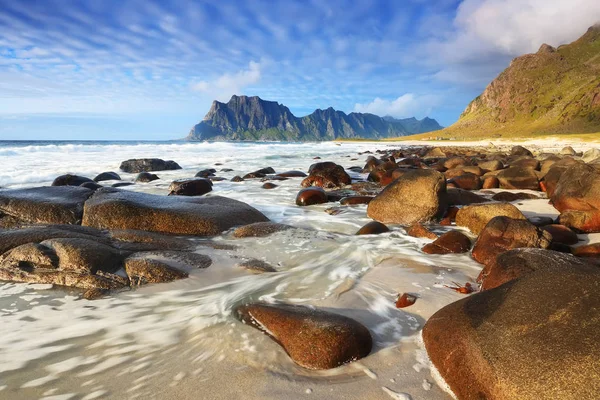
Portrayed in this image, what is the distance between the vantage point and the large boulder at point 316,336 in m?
2.40

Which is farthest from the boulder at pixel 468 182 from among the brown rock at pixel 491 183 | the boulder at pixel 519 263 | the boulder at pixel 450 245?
the boulder at pixel 519 263

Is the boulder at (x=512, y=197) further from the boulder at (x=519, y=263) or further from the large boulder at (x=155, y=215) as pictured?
the large boulder at (x=155, y=215)

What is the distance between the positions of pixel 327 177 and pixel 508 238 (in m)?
7.89

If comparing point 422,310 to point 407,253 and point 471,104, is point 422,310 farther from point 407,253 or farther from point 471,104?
point 471,104

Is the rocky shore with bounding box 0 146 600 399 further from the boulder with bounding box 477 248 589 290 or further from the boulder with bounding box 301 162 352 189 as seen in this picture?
the boulder with bounding box 301 162 352 189

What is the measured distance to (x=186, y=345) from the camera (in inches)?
106

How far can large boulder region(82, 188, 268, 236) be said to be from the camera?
580 cm

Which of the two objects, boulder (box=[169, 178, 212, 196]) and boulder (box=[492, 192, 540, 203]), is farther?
boulder (box=[169, 178, 212, 196])

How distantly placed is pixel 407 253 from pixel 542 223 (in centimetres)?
284

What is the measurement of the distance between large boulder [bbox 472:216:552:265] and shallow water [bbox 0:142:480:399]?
0.24 m

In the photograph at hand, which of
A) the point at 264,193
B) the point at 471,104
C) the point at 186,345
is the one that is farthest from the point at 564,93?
the point at 186,345

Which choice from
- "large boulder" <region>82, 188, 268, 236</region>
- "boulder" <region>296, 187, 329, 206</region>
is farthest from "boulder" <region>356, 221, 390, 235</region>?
"boulder" <region>296, 187, 329, 206</region>

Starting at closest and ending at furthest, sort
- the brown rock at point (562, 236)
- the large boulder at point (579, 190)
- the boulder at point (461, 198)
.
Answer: the brown rock at point (562, 236) → the large boulder at point (579, 190) → the boulder at point (461, 198)

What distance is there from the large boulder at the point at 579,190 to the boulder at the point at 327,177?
20.9ft
